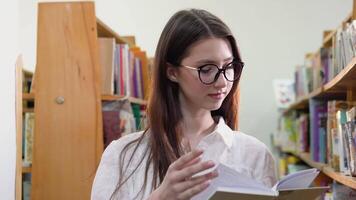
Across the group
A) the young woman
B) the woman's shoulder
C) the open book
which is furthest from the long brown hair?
the open book

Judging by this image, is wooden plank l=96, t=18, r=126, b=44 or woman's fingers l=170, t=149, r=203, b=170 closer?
woman's fingers l=170, t=149, r=203, b=170

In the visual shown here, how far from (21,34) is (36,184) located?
286 cm

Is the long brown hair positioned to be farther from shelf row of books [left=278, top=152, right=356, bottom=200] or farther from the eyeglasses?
shelf row of books [left=278, top=152, right=356, bottom=200]

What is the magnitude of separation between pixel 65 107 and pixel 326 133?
1.33 metres

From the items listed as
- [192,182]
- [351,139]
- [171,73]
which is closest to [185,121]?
[171,73]

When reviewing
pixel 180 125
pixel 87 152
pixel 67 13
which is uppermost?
pixel 67 13

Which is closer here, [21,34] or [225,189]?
[225,189]

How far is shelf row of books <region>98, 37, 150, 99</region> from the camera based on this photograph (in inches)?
99.3

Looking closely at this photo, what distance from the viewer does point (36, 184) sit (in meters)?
2.18

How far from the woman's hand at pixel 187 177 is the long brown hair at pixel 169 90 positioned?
27 cm

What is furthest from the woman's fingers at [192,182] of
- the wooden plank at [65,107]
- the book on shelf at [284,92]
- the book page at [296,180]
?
the book on shelf at [284,92]

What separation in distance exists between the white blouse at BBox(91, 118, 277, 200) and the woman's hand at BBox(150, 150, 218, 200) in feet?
0.94

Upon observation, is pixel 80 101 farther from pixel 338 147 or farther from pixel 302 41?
pixel 302 41

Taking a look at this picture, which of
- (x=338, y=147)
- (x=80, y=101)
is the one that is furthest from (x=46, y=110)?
(x=338, y=147)
